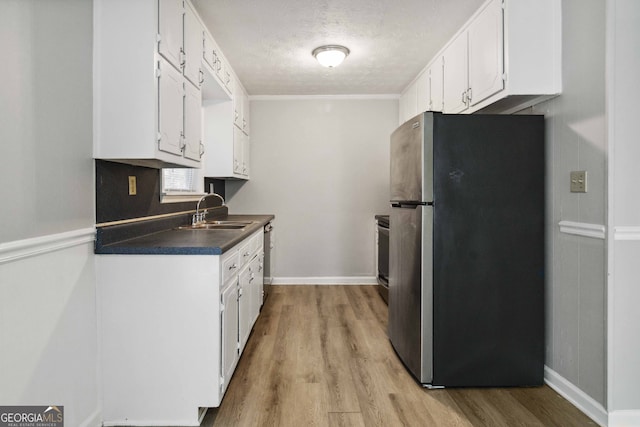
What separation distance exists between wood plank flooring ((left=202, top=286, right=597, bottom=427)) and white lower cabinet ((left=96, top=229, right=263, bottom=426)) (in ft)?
0.74

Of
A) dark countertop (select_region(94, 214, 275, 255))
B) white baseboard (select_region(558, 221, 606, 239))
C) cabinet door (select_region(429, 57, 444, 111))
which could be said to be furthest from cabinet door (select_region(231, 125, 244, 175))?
white baseboard (select_region(558, 221, 606, 239))

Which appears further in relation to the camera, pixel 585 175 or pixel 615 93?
pixel 585 175

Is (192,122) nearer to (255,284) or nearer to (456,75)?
(255,284)

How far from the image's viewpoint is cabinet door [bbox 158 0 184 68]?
1.97 metres

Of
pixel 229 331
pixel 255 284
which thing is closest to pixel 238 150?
pixel 255 284

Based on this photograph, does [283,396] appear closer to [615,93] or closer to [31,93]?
[31,93]

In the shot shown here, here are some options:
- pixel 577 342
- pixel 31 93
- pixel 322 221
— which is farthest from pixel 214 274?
pixel 322 221

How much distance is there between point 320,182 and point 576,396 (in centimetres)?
350

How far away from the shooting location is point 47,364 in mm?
1509

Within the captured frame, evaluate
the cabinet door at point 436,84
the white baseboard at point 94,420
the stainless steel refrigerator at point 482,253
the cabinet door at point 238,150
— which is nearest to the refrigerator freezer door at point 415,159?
the stainless steel refrigerator at point 482,253

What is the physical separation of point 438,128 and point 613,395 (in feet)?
5.31

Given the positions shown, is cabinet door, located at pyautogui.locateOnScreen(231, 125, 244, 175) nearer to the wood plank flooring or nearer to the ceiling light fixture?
the ceiling light fixture

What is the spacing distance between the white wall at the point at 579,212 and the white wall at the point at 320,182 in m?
2.72

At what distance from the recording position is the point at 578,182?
2.07m
